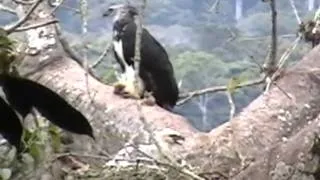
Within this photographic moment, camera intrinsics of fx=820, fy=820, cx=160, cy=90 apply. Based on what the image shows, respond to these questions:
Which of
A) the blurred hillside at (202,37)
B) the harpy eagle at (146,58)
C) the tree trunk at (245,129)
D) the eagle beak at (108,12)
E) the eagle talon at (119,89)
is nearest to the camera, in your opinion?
the tree trunk at (245,129)

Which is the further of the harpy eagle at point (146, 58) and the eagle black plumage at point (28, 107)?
the harpy eagle at point (146, 58)

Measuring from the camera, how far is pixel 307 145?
1300mm

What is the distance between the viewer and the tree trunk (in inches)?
53.5

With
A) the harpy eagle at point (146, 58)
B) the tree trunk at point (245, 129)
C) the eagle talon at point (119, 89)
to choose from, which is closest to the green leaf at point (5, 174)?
the tree trunk at point (245, 129)

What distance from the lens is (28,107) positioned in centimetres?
118

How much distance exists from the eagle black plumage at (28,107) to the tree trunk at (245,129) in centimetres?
35

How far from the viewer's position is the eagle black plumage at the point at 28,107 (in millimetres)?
1152

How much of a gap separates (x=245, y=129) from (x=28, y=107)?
69 cm

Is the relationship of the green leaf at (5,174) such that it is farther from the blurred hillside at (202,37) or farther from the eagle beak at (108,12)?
the blurred hillside at (202,37)

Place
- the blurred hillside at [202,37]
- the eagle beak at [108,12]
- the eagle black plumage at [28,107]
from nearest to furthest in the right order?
1. the eagle black plumage at [28,107]
2. the eagle beak at [108,12]
3. the blurred hillside at [202,37]

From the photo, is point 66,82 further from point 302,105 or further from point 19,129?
point 19,129

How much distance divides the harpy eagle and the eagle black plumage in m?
1.66

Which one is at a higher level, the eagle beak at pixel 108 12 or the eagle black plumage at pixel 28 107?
the eagle black plumage at pixel 28 107

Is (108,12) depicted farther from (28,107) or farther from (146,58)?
(28,107)
